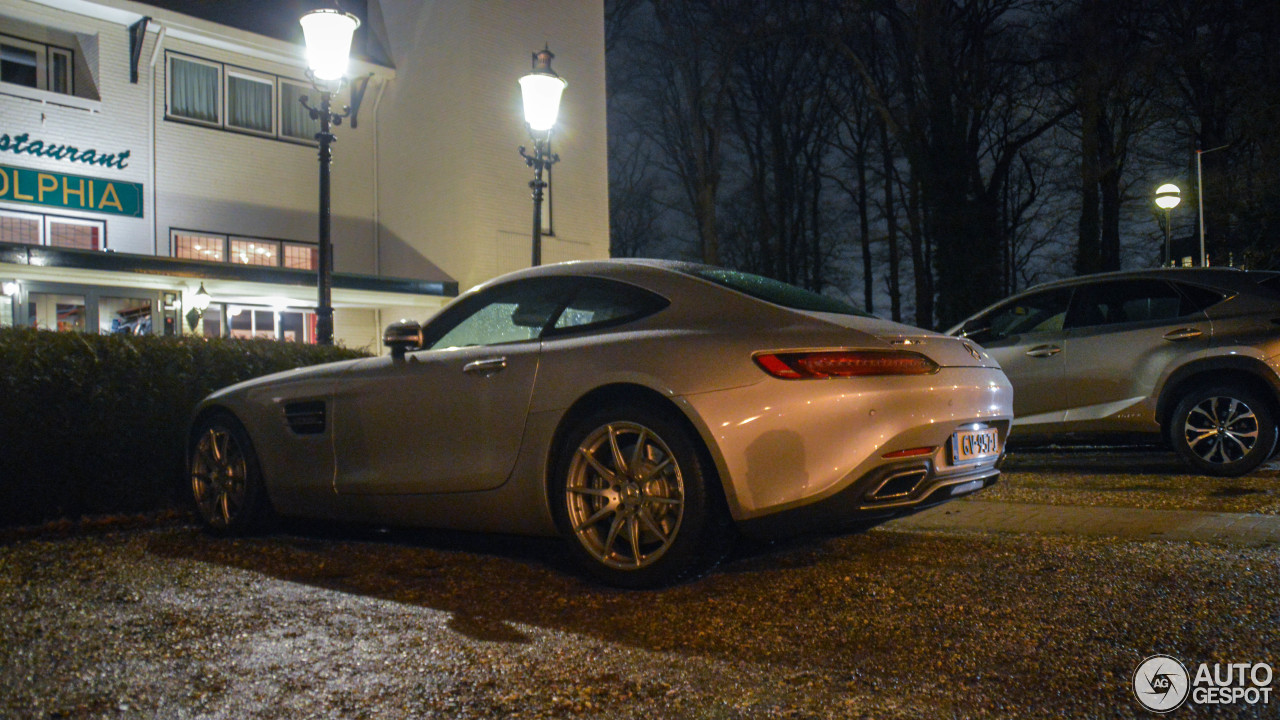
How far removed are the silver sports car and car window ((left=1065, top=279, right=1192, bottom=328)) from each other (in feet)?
12.4

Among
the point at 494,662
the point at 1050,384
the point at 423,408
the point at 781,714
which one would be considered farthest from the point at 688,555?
the point at 1050,384

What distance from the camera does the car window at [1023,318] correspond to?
25.9 feet

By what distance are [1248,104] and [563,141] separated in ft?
49.2

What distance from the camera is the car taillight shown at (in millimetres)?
3643

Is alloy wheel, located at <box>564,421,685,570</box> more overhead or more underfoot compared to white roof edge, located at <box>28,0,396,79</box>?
more underfoot

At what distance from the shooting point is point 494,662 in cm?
301

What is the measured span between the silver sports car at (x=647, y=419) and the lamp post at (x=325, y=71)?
4483mm

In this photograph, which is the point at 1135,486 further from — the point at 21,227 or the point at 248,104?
the point at 248,104

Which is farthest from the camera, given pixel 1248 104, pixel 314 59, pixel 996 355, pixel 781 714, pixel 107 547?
pixel 1248 104

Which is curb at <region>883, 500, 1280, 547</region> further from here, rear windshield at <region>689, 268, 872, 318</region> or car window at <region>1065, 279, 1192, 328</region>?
car window at <region>1065, 279, 1192, 328</region>

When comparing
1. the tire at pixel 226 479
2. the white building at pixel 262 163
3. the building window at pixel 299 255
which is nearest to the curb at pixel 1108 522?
the tire at pixel 226 479

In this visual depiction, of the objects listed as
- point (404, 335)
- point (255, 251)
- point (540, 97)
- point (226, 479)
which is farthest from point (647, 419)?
point (255, 251)

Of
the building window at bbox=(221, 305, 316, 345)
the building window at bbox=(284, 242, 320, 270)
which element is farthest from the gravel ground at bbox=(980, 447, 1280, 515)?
the building window at bbox=(284, 242, 320, 270)

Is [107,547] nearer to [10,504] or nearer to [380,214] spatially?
[10,504]
